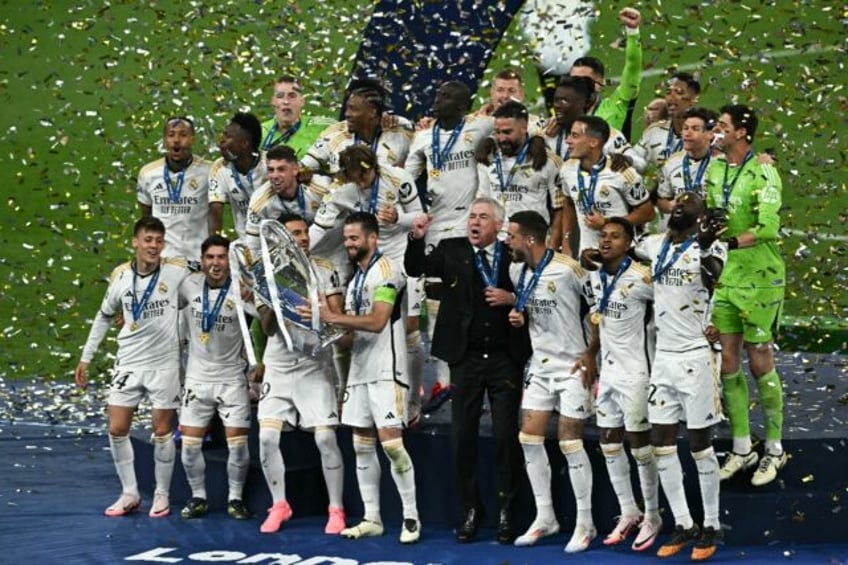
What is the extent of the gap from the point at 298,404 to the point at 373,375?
0.47 m

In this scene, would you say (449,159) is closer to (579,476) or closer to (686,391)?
(579,476)

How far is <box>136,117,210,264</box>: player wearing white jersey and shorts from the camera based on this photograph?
35.2 ft

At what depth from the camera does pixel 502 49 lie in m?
18.2

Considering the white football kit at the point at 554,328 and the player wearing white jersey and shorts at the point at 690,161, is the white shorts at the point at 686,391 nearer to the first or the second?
the white football kit at the point at 554,328

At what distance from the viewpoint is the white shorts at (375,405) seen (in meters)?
9.48

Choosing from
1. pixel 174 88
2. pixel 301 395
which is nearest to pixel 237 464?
pixel 301 395

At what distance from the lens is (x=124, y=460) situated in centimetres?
1015

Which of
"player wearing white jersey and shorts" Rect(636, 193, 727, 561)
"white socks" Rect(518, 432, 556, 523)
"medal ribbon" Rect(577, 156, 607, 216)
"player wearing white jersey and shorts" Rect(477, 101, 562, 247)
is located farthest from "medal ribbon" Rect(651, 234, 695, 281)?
"player wearing white jersey and shorts" Rect(477, 101, 562, 247)

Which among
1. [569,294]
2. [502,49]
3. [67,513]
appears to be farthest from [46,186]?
[569,294]

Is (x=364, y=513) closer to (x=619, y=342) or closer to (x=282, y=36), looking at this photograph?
(x=619, y=342)

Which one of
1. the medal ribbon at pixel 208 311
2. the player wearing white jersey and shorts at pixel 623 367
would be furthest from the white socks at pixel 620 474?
the medal ribbon at pixel 208 311

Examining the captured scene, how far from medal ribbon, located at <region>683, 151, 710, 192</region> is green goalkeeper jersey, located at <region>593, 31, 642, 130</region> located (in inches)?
33.0

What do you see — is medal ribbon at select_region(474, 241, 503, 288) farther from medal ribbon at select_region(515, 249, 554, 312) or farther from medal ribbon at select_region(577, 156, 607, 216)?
medal ribbon at select_region(577, 156, 607, 216)

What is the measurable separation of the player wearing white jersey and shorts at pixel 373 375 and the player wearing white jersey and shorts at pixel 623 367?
1034 millimetres
